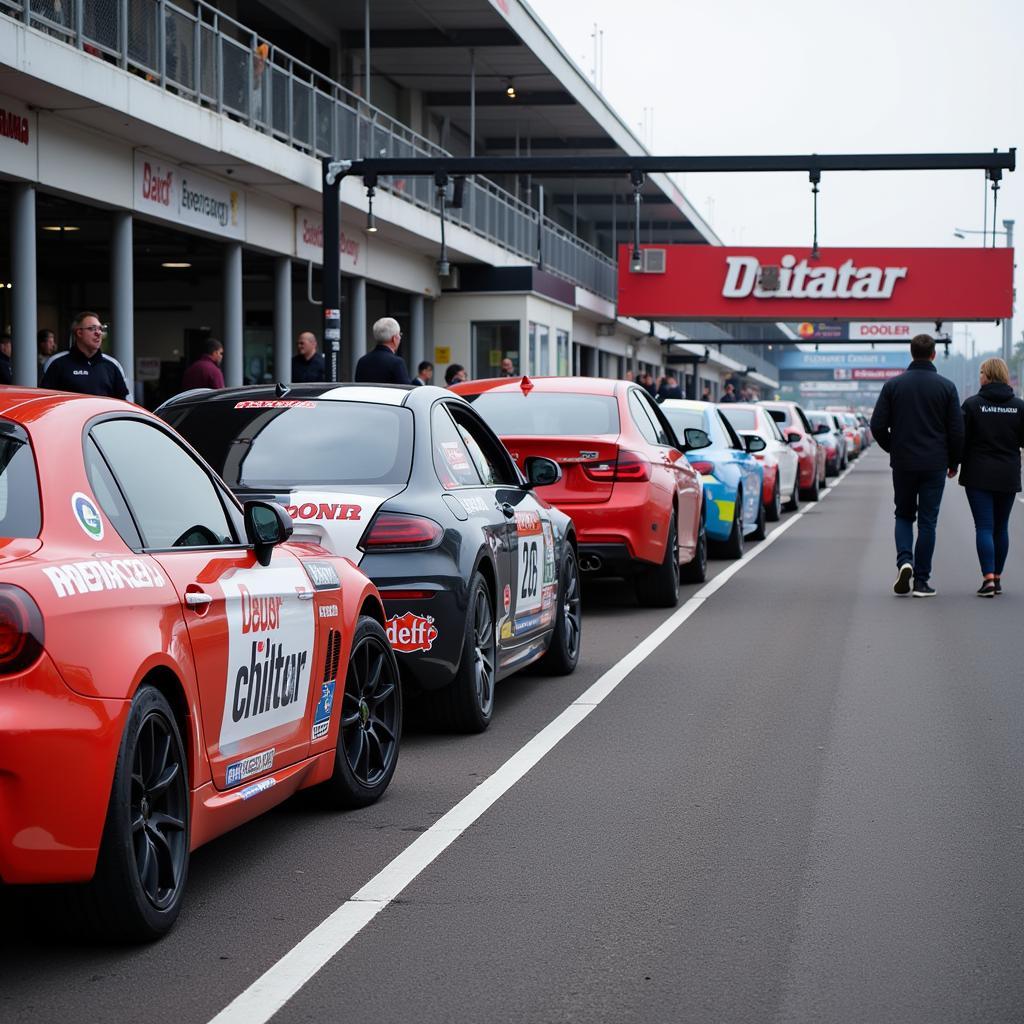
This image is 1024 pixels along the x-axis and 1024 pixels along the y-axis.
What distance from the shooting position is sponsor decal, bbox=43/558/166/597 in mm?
4395

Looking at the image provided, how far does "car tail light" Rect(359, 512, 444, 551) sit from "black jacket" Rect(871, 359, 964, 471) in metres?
7.44

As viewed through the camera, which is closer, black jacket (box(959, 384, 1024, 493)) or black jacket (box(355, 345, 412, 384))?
black jacket (box(959, 384, 1024, 493))

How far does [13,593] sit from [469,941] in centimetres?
161

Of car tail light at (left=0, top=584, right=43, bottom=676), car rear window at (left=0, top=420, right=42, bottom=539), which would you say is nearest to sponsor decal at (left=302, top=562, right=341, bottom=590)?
car rear window at (left=0, top=420, right=42, bottom=539)

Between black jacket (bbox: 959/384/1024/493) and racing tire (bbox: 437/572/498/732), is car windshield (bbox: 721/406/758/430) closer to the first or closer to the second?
black jacket (bbox: 959/384/1024/493)

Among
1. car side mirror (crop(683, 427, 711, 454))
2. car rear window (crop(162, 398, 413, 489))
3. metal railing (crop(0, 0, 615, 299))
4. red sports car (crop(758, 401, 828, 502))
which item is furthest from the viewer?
red sports car (crop(758, 401, 828, 502))

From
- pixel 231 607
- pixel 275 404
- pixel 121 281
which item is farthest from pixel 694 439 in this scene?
pixel 231 607

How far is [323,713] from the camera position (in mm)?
6184

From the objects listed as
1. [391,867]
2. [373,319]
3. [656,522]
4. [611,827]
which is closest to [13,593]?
[391,867]

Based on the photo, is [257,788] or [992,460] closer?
[257,788]

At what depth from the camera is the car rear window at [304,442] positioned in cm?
815

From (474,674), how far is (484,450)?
5.25 ft

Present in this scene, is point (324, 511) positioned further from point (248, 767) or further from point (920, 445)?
point (920, 445)

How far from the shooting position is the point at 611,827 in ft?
21.0
